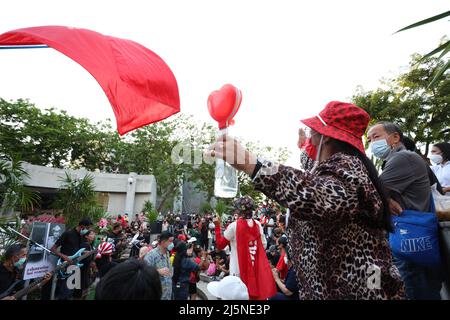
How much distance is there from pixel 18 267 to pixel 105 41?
3.98m

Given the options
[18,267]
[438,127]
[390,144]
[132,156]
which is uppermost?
[132,156]

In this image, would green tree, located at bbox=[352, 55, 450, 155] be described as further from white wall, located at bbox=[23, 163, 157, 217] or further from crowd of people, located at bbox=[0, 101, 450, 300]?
white wall, located at bbox=[23, 163, 157, 217]

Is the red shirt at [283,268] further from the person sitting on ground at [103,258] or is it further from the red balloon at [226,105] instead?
the red balloon at [226,105]

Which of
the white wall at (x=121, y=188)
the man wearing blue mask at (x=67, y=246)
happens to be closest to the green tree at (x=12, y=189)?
the man wearing blue mask at (x=67, y=246)

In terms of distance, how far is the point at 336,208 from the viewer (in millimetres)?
1094

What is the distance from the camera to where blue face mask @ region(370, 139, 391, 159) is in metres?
2.46

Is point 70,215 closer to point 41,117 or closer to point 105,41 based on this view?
point 105,41

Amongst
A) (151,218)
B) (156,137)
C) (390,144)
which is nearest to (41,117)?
(156,137)

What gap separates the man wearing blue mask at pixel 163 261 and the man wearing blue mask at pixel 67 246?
1.84 metres

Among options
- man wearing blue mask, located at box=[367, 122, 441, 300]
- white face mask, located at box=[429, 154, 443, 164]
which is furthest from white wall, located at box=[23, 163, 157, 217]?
man wearing blue mask, located at box=[367, 122, 441, 300]

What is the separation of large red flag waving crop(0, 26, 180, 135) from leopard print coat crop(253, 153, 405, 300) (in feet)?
5.77

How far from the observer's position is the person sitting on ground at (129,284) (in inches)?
50.9

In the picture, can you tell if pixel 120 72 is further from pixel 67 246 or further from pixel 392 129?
pixel 67 246

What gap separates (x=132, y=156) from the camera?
27.2m
